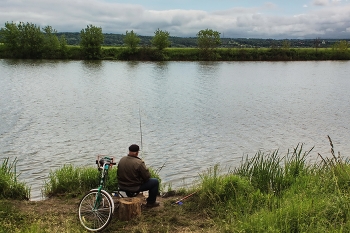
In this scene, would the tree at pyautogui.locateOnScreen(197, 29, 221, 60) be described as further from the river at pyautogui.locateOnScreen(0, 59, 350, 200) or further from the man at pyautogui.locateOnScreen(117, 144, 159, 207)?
the man at pyautogui.locateOnScreen(117, 144, 159, 207)

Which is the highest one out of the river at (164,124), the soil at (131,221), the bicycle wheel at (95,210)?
the bicycle wheel at (95,210)

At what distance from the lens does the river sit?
15.3 m

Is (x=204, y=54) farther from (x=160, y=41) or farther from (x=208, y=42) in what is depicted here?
(x=160, y=41)

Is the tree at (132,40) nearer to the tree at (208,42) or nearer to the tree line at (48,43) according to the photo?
the tree line at (48,43)

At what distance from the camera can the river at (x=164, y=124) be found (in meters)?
15.3

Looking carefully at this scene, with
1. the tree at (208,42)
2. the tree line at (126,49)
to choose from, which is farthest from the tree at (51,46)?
the tree at (208,42)

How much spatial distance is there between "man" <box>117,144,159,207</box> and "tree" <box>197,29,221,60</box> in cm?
8999

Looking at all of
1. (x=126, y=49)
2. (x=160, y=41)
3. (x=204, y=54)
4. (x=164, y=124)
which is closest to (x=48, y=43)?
(x=126, y=49)

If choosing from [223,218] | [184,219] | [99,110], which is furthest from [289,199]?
[99,110]

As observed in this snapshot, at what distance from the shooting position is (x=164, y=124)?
22250 millimetres

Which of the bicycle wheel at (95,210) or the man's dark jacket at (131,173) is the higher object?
the man's dark jacket at (131,173)

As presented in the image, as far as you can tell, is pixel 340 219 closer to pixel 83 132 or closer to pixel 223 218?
pixel 223 218

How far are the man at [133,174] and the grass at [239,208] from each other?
0.67m

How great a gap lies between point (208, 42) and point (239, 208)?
93.9 metres
